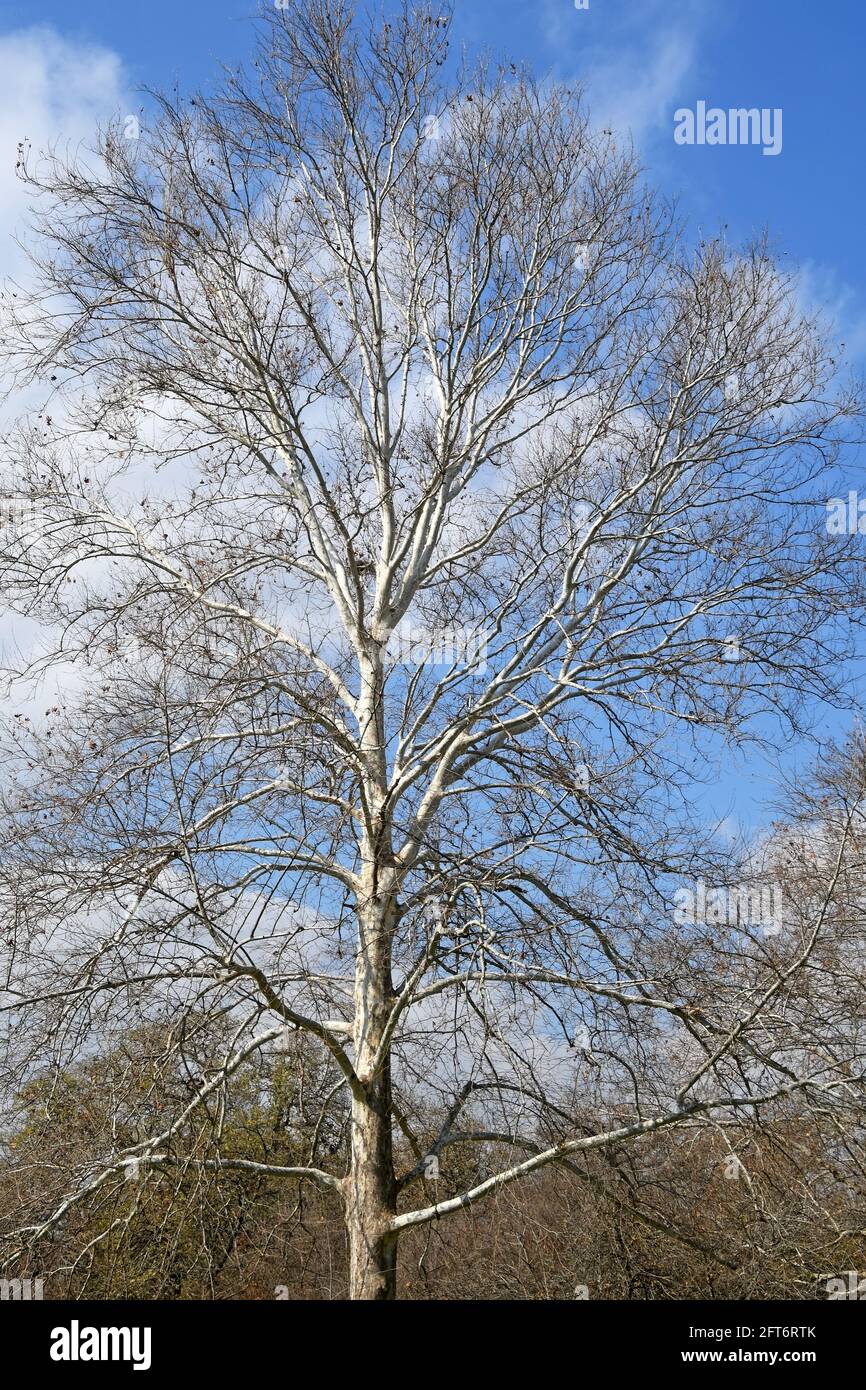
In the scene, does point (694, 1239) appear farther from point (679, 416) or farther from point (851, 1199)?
point (679, 416)

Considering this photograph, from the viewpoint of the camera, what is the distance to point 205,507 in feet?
32.7

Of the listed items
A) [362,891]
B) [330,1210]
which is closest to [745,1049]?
[362,891]

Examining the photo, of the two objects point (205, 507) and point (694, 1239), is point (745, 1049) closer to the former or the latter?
point (694, 1239)

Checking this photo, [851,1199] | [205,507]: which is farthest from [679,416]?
[851,1199]

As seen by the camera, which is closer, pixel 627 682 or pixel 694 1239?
pixel 694 1239

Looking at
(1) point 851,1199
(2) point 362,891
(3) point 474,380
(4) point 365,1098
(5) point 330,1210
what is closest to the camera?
(4) point 365,1098

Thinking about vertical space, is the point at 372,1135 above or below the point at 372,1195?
above

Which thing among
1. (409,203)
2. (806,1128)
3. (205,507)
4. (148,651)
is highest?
(409,203)

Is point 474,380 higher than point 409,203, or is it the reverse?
point 409,203

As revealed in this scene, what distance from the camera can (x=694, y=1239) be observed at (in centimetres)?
888

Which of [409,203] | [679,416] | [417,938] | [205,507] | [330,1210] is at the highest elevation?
[409,203]

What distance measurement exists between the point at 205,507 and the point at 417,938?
13.6 feet
